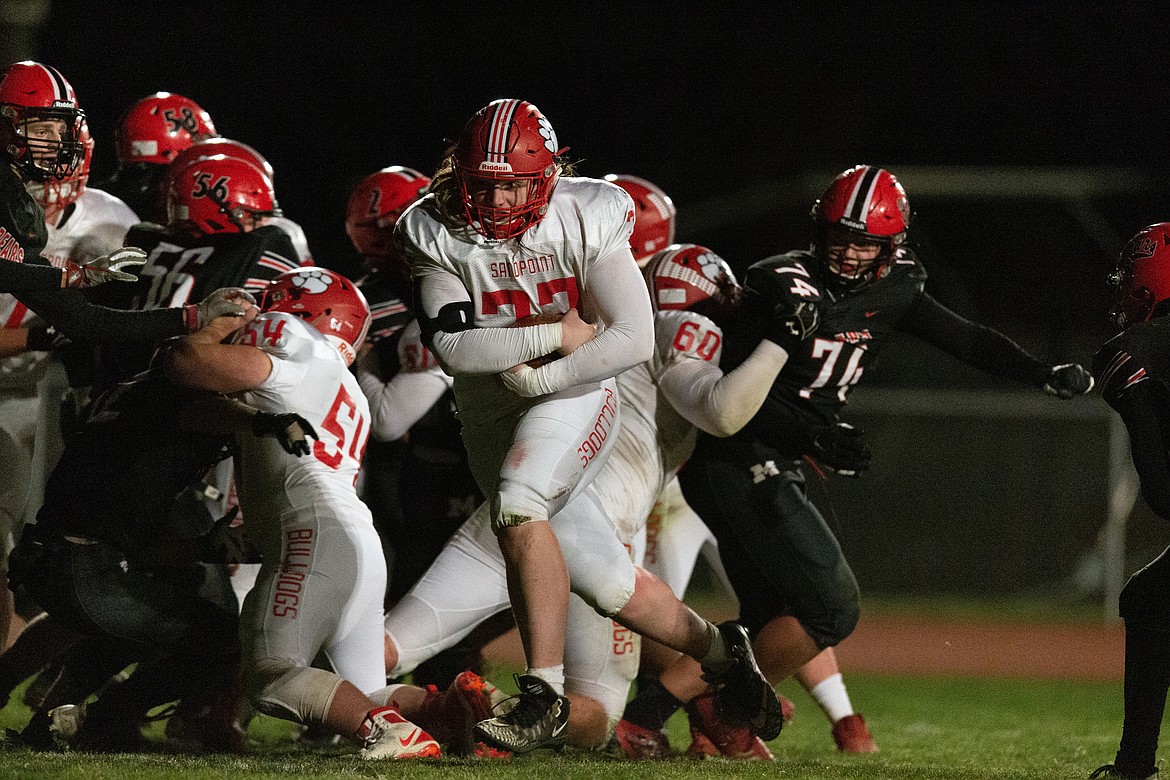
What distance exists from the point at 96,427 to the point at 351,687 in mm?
1179

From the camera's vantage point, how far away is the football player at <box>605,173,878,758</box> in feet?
17.5

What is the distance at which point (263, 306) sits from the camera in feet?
14.9

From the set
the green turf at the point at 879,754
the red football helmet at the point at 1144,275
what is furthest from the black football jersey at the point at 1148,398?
the green turf at the point at 879,754

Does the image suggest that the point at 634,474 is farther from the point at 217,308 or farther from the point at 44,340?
the point at 44,340

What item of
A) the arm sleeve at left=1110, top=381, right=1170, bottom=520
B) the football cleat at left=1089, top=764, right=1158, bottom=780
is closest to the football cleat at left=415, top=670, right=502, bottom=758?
the football cleat at left=1089, top=764, right=1158, bottom=780

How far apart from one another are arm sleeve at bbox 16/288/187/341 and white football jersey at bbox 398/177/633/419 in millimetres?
955

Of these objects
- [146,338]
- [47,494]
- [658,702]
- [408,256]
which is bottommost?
[658,702]

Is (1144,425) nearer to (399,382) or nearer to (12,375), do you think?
(399,382)

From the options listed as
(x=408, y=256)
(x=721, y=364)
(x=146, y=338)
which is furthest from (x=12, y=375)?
(x=721, y=364)

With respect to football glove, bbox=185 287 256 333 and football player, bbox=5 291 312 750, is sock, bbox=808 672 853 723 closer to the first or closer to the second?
football player, bbox=5 291 312 750

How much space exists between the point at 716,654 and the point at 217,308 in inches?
69.2

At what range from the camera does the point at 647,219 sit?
18.5 feet

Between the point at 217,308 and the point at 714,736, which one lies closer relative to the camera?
the point at 217,308

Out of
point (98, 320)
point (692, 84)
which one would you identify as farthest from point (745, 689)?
point (692, 84)
